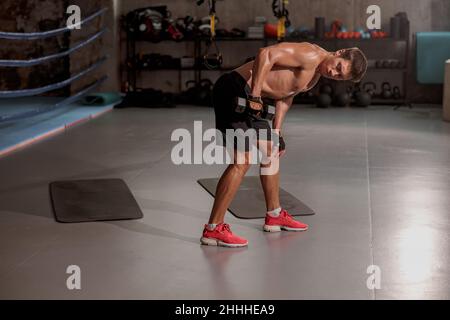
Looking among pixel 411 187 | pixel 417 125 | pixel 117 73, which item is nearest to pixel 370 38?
pixel 417 125

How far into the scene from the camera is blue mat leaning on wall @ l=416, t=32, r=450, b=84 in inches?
409

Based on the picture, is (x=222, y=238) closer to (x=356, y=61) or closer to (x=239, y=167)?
(x=239, y=167)

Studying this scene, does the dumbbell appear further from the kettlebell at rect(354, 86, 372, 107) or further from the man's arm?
the kettlebell at rect(354, 86, 372, 107)

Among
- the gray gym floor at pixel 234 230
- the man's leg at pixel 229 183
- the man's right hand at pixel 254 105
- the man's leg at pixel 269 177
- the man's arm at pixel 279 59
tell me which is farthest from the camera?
the man's leg at pixel 269 177

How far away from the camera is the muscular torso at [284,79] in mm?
3750

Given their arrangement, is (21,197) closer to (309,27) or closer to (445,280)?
(445,280)

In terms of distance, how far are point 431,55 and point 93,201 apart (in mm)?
7153

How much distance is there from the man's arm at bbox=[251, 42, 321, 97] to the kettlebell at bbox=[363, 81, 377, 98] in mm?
7350

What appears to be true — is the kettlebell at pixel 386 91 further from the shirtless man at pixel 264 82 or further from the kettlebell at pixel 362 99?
the shirtless man at pixel 264 82

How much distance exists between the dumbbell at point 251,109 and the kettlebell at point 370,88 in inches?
283

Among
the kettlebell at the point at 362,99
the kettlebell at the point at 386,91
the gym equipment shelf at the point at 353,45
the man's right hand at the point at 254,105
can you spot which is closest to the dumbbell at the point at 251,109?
the man's right hand at the point at 254,105

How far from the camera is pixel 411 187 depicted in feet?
17.2

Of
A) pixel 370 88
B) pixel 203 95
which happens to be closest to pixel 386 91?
pixel 370 88

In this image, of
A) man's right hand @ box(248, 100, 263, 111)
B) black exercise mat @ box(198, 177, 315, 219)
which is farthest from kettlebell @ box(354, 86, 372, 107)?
man's right hand @ box(248, 100, 263, 111)
